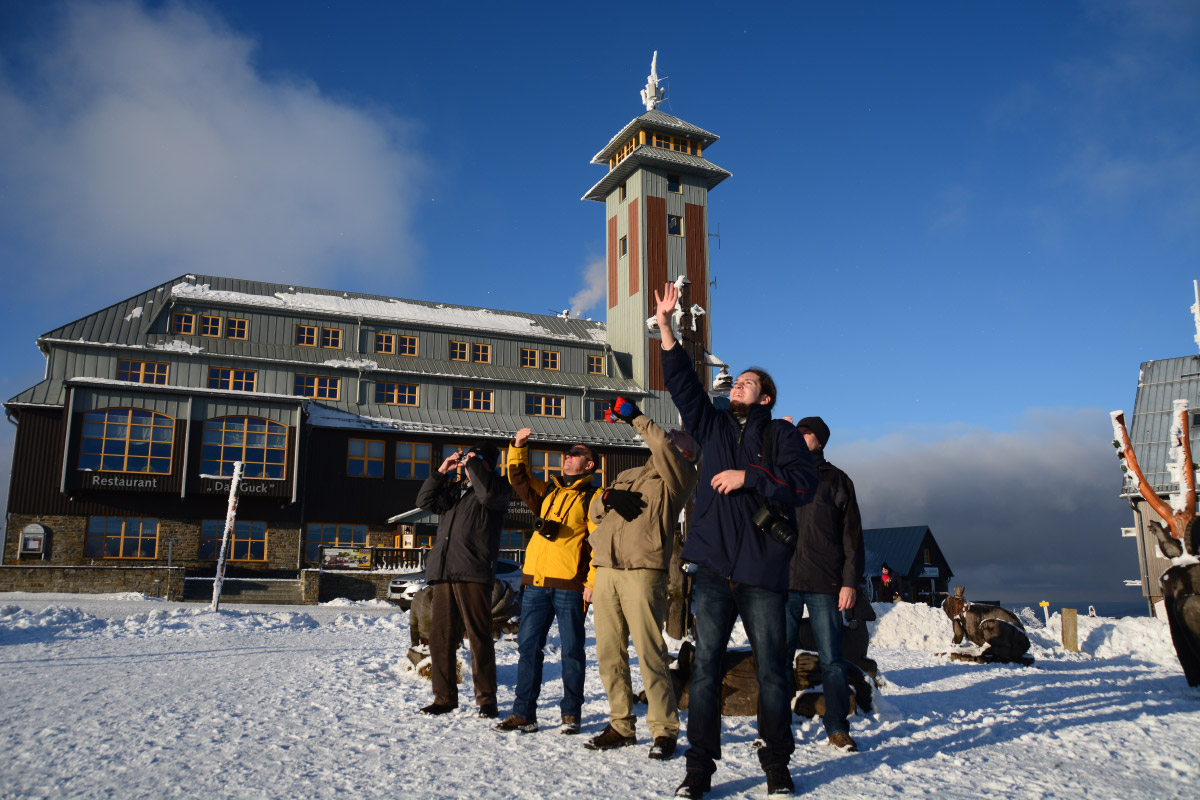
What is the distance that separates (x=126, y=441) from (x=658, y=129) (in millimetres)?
27134

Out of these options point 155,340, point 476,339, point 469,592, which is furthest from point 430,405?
point 469,592

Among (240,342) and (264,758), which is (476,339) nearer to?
(240,342)

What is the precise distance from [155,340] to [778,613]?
31.3m

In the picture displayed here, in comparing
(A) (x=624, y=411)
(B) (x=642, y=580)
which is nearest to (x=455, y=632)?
(B) (x=642, y=580)

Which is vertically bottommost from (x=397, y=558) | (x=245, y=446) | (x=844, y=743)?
(x=844, y=743)

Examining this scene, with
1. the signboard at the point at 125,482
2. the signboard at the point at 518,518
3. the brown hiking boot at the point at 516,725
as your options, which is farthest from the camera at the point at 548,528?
the signboard at the point at 518,518

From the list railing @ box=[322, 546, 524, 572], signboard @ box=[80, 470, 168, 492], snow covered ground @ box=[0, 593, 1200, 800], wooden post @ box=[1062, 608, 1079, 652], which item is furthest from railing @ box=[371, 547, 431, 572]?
wooden post @ box=[1062, 608, 1079, 652]

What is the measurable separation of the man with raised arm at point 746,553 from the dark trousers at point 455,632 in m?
2.02

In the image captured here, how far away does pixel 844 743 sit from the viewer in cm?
505

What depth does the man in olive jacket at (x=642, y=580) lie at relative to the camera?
479cm

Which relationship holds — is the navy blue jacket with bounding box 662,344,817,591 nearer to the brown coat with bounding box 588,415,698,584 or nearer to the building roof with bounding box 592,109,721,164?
the brown coat with bounding box 588,415,698,584

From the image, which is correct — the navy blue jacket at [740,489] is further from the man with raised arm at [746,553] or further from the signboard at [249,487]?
the signboard at [249,487]

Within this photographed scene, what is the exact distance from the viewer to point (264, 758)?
438 cm

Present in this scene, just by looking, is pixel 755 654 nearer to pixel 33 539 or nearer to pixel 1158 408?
pixel 33 539
